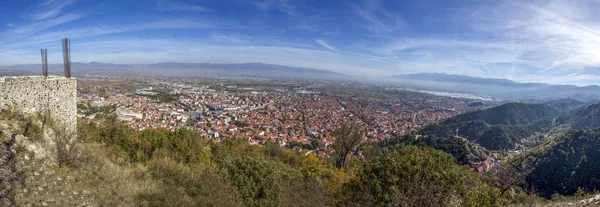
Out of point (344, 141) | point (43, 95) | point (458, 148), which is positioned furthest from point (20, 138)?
point (458, 148)

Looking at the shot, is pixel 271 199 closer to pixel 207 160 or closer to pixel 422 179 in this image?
pixel 422 179

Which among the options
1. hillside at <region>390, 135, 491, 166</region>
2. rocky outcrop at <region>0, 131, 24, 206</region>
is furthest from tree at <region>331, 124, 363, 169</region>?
rocky outcrop at <region>0, 131, 24, 206</region>

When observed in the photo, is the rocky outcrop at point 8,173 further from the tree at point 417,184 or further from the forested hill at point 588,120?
the forested hill at point 588,120

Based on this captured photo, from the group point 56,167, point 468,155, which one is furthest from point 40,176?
point 468,155

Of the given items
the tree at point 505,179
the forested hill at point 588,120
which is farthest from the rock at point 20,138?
the forested hill at point 588,120

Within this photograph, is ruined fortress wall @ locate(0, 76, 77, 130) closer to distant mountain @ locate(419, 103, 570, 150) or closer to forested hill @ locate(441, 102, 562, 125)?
distant mountain @ locate(419, 103, 570, 150)

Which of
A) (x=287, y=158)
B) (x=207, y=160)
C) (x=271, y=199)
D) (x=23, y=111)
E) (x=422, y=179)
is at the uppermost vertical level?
(x=23, y=111)
